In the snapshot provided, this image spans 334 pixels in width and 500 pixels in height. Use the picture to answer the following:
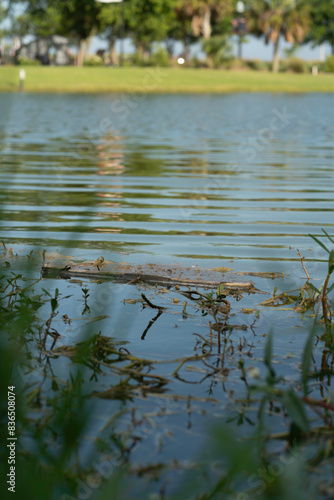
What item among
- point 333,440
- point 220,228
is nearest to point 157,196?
point 220,228

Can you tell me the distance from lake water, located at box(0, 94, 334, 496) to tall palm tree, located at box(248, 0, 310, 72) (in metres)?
66.6

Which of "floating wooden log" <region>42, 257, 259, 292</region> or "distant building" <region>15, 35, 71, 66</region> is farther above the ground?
"distant building" <region>15, 35, 71, 66</region>

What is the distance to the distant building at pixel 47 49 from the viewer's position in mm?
Result: 84812

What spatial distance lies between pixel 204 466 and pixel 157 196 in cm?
778

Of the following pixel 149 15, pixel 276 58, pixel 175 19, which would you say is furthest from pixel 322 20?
pixel 149 15

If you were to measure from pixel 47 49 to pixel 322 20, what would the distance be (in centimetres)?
3846

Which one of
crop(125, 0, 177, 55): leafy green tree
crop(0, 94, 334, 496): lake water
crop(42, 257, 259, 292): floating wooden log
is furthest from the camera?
crop(125, 0, 177, 55): leafy green tree

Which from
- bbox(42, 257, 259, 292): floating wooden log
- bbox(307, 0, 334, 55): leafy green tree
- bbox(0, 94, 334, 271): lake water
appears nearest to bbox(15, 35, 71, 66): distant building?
bbox(307, 0, 334, 55): leafy green tree

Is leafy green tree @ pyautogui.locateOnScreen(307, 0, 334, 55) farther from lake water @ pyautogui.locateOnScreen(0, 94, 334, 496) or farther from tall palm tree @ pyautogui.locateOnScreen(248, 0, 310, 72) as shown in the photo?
lake water @ pyautogui.locateOnScreen(0, 94, 334, 496)

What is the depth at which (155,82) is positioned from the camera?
185 ft

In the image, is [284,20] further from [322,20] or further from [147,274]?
[147,274]

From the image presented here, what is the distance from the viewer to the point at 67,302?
14.9 ft

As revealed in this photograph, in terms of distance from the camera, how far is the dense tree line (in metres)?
75.4

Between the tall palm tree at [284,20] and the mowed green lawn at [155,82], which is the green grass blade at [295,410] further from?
the tall palm tree at [284,20]
